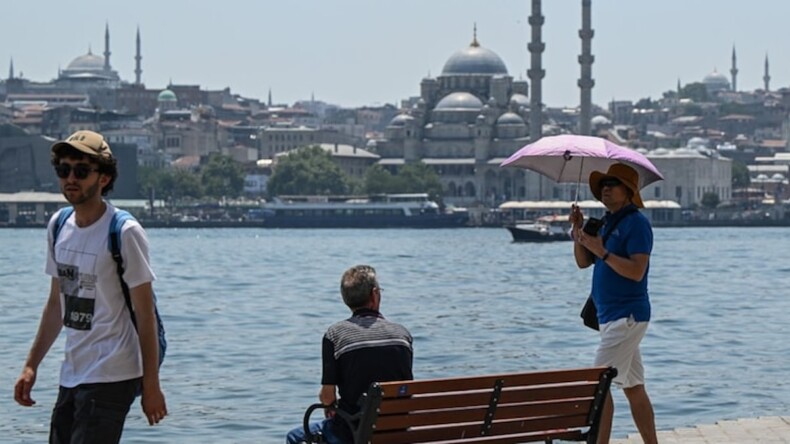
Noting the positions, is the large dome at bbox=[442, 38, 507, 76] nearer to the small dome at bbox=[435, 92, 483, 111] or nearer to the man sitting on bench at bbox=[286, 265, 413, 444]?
the small dome at bbox=[435, 92, 483, 111]

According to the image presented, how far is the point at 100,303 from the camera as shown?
7266mm

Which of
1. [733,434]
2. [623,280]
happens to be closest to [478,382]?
[623,280]

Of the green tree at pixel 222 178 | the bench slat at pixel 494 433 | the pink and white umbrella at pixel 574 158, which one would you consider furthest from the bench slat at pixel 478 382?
the green tree at pixel 222 178

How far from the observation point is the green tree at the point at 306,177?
13762 cm

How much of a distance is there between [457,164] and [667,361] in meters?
125

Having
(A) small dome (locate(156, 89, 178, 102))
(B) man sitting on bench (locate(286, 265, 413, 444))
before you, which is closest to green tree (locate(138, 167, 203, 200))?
(A) small dome (locate(156, 89, 178, 102))

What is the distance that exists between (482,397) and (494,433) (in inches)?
9.3

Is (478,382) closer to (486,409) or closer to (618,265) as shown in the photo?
(486,409)

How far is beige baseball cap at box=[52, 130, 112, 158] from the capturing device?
726 centimetres

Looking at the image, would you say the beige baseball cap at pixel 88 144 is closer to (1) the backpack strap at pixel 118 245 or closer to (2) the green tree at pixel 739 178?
(1) the backpack strap at pixel 118 245

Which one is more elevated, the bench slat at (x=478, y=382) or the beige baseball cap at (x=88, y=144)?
the beige baseball cap at (x=88, y=144)

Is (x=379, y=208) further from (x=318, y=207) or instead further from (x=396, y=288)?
(x=396, y=288)

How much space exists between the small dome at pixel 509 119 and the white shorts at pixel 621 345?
134807 millimetres

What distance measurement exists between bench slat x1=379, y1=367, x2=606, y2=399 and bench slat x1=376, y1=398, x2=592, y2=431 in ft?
0.32
